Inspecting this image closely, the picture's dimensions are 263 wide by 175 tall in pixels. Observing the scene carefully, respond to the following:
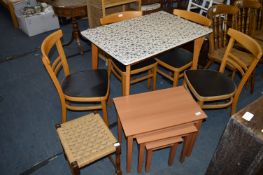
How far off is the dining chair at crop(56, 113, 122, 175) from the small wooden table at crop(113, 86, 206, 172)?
0.44 feet

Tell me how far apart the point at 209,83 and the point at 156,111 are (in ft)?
2.05

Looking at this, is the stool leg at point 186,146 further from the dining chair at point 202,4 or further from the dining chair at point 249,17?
the dining chair at point 202,4

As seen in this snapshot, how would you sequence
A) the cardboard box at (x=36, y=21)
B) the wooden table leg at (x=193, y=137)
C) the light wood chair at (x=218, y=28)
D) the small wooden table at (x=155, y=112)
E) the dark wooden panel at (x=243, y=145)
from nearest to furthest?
the dark wooden panel at (x=243, y=145) < the small wooden table at (x=155, y=112) < the wooden table leg at (x=193, y=137) < the light wood chair at (x=218, y=28) < the cardboard box at (x=36, y=21)

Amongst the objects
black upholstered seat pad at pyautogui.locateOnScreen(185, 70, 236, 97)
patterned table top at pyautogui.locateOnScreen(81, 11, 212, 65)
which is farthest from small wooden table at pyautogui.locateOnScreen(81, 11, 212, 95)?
black upholstered seat pad at pyautogui.locateOnScreen(185, 70, 236, 97)

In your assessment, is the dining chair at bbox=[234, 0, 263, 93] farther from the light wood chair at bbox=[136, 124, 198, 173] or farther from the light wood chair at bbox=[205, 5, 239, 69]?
the light wood chair at bbox=[136, 124, 198, 173]

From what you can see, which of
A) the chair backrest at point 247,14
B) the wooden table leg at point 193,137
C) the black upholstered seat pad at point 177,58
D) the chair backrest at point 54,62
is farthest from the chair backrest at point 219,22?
the chair backrest at point 54,62

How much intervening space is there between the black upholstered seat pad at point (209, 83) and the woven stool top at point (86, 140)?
0.86m

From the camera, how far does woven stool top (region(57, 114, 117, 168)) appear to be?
141 centimetres

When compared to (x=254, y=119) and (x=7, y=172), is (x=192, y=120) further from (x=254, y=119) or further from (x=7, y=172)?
(x=7, y=172)

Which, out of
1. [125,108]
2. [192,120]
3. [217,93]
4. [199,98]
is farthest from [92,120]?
[217,93]

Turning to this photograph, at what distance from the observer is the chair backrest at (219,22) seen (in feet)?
7.75

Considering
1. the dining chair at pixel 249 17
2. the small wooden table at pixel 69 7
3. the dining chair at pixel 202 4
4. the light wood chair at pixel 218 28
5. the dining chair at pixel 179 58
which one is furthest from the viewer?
the dining chair at pixel 202 4

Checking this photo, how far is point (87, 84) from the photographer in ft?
6.29

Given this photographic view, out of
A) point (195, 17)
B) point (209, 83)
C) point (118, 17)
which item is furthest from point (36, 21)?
point (209, 83)
